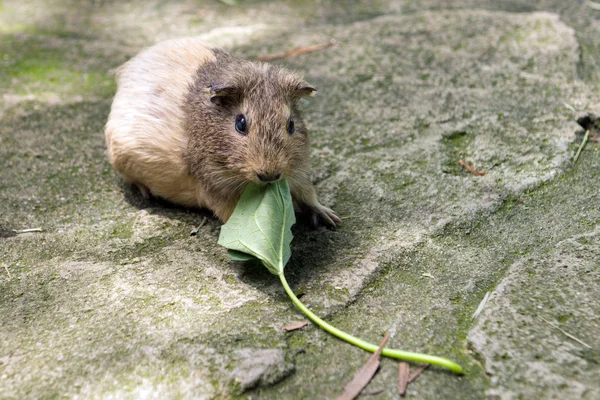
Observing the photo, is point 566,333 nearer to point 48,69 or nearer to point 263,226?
point 263,226

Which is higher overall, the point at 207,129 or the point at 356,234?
the point at 207,129

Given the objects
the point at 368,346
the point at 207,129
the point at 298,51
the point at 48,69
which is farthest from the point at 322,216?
the point at 48,69

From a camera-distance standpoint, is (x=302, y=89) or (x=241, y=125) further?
(x=302, y=89)

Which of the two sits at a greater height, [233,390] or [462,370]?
[462,370]

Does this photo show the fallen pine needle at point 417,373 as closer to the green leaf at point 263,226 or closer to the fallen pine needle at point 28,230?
the green leaf at point 263,226

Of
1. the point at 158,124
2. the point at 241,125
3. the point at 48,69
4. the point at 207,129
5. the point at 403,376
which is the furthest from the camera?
the point at 48,69

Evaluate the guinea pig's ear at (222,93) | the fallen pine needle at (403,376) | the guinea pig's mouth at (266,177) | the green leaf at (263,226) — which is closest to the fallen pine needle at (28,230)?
the green leaf at (263,226)

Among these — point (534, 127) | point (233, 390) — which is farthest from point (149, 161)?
point (534, 127)

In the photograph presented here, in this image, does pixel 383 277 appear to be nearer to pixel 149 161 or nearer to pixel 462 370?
pixel 462 370

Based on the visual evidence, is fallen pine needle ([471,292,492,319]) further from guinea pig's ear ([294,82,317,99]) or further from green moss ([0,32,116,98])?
green moss ([0,32,116,98])
